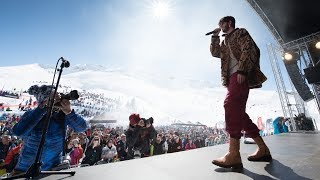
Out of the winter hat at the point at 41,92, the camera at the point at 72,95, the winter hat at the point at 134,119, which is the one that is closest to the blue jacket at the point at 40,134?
the winter hat at the point at 41,92

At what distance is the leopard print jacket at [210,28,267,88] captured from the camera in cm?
183

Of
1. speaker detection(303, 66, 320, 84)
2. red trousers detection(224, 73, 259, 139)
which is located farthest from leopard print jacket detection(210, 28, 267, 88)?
speaker detection(303, 66, 320, 84)

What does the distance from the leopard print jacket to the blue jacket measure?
1.70 m

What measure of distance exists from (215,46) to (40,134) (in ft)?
6.63

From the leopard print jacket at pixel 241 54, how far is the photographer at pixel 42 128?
156 centimetres

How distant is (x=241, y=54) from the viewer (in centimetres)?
190

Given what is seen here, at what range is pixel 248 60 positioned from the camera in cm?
182

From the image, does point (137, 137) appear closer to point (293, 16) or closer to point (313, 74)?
point (293, 16)

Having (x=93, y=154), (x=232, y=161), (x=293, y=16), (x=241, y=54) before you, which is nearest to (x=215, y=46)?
(x=241, y=54)

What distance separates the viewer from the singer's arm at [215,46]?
212cm

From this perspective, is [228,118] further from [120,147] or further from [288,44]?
[288,44]

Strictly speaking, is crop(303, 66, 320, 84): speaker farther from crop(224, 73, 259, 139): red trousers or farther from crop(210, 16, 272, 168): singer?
crop(224, 73, 259, 139): red trousers

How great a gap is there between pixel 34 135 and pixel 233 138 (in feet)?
6.43

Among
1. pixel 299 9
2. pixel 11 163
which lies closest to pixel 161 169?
pixel 11 163
